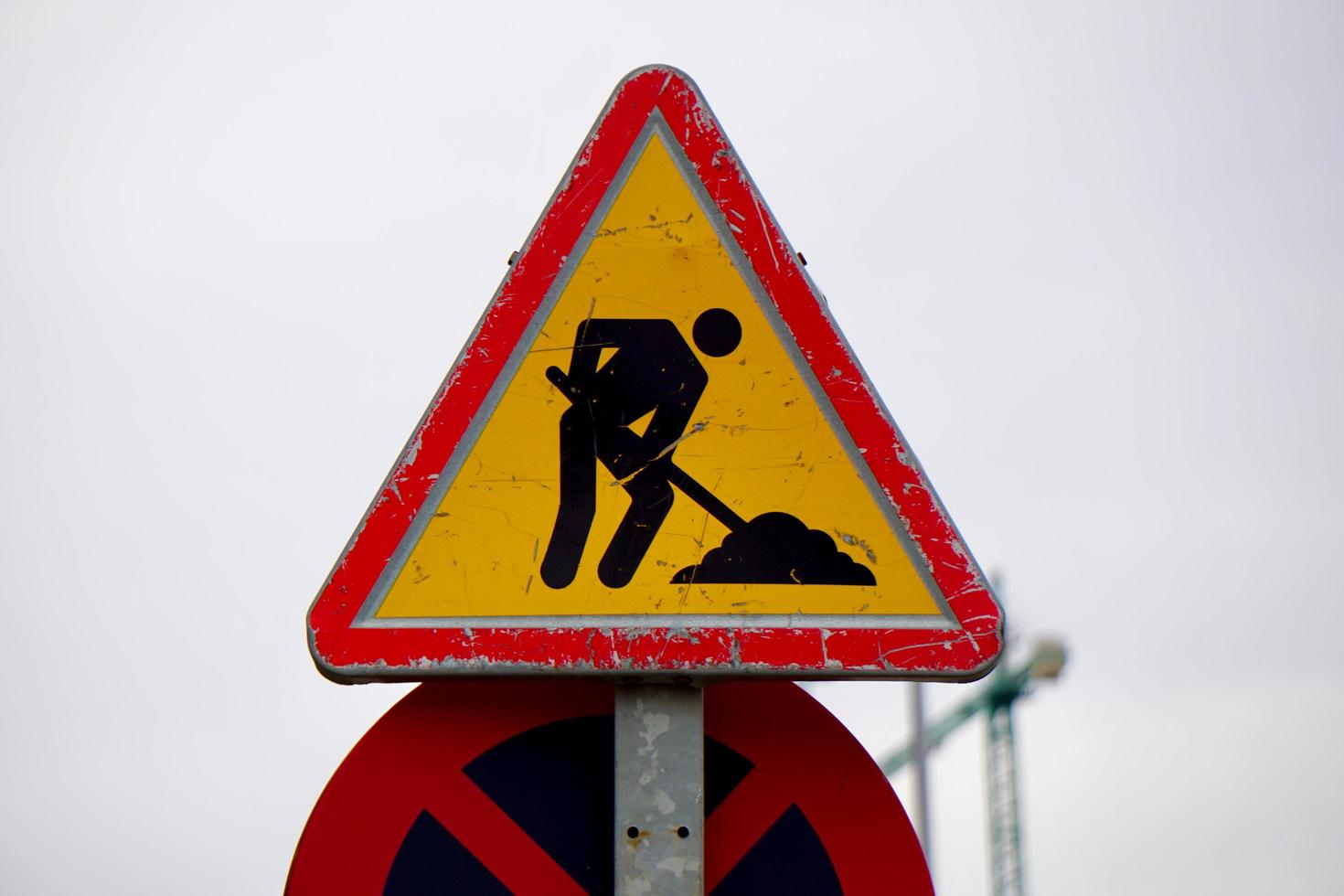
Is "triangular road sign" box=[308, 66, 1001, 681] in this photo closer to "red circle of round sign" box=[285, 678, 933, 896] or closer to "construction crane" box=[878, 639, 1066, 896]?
Result: "red circle of round sign" box=[285, 678, 933, 896]

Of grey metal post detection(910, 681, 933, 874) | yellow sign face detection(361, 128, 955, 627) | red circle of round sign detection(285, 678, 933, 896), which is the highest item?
grey metal post detection(910, 681, 933, 874)

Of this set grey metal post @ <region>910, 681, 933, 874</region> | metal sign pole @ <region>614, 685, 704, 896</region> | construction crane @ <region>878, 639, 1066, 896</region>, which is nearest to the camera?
metal sign pole @ <region>614, 685, 704, 896</region>

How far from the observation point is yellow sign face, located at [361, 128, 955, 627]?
70.8 inches

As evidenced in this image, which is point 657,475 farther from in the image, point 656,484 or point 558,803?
point 558,803

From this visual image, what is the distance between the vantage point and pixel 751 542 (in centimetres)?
182

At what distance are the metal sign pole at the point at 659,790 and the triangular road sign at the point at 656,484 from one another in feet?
0.25

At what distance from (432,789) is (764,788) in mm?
390

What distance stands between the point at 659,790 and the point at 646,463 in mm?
377

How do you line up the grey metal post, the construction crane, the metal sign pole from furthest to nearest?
the construction crane → the grey metal post → the metal sign pole

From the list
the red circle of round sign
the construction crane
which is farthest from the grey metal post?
the construction crane

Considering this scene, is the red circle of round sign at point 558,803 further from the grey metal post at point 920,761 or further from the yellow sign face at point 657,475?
the grey metal post at point 920,761

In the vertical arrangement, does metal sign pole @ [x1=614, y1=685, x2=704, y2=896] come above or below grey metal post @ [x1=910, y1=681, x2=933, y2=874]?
below

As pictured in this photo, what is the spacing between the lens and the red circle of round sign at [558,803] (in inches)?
71.4

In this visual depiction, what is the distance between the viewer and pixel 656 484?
6.07 feet
